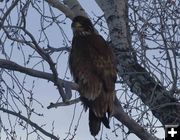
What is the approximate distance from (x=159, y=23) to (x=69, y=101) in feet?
6.60

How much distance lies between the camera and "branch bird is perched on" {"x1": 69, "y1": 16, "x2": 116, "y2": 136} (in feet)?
11.1

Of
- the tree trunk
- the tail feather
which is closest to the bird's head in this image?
the tree trunk

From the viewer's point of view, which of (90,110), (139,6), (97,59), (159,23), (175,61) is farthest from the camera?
(139,6)

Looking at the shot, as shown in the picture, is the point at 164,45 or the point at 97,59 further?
the point at 164,45

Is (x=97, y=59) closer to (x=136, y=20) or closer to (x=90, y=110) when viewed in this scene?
(x=90, y=110)

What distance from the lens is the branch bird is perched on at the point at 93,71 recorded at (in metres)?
3.38

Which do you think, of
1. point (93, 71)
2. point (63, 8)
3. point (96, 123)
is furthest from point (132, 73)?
point (96, 123)

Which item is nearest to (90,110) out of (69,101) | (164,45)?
(69,101)

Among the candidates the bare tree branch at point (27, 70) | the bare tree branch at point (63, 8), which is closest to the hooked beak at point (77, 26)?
the bare tree branch at point (63, 8)

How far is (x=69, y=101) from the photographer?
10.3ft

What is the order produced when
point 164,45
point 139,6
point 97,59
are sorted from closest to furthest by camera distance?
1. point 97,59
2. point 164,45
3. point 139,6

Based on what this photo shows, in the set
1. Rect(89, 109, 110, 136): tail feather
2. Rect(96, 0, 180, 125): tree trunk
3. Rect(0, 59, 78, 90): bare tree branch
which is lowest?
Rect(89, 109, 110, 136): tail feather

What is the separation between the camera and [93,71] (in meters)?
3.65

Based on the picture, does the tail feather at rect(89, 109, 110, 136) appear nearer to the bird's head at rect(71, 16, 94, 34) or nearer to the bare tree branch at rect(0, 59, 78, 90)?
the bare tree branch at rect(0, 59, 78, 90)
